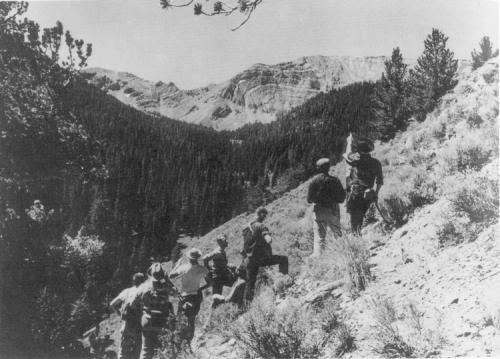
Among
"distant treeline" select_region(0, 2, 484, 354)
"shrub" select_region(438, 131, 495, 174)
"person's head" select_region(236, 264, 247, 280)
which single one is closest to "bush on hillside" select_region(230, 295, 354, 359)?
"person's head" select_region(236, 264, 247, 280)

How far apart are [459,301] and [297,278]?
10.2 ft

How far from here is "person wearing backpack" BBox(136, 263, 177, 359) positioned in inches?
240

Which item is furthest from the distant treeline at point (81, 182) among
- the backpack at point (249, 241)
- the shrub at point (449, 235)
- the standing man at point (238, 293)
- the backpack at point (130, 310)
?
the shrub at point (449, 235)

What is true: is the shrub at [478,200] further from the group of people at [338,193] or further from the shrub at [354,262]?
the group of people at [338,193]

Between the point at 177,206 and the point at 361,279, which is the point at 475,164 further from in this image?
the point at 177,206

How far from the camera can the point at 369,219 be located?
732 cm

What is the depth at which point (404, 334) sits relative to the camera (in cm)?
334

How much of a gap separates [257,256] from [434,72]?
23.6 metres

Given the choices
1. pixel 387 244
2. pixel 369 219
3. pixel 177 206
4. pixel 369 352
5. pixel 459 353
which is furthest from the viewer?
pixel 177 206

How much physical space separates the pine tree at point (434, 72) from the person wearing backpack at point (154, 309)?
19414 mm

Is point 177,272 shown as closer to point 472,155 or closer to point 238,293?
point 238,293

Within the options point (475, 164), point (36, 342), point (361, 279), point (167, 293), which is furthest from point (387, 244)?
point (36, 342)

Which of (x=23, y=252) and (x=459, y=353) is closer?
(x=459, y=353)

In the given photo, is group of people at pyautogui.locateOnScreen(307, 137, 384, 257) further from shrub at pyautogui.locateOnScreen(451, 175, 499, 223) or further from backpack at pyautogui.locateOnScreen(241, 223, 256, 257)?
shrub at pyautogui.locateOnScreen(451, 175, 499, 223)
